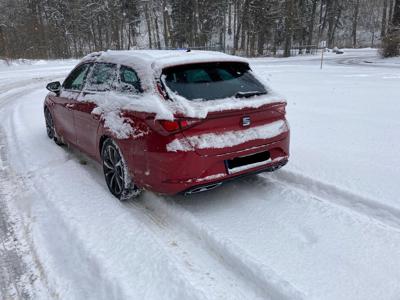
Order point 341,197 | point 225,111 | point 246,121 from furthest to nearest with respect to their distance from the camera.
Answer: point 341,197 < point 246,121 < point 225,111

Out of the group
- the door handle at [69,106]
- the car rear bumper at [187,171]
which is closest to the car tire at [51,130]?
the door handle at [69,106]

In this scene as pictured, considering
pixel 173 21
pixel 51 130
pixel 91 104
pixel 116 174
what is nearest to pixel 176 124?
pixel 116 174

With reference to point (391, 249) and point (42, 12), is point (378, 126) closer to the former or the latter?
point (391, 249)

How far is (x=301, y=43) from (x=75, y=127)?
5082 cm

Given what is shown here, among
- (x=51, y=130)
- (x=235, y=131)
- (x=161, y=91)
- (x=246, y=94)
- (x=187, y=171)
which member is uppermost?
(x=161, y=91)

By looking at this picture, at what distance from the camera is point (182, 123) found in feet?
11.6

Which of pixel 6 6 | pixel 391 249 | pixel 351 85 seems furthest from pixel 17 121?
pixel 6 6

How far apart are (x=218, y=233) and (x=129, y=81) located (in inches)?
76.0

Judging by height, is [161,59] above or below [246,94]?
above

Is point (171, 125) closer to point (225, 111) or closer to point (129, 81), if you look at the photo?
point (225, 111)

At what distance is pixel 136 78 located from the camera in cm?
409

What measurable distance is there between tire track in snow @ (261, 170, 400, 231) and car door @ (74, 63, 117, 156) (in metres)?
2.23

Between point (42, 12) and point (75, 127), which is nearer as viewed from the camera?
point (75, 127)

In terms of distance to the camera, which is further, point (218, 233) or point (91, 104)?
point (91, 104)
